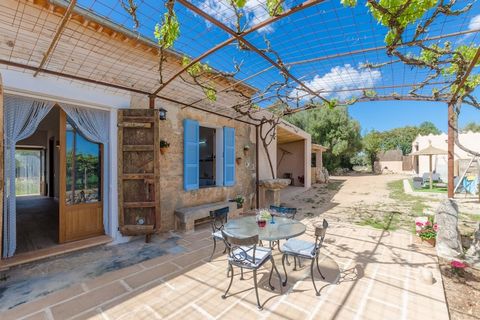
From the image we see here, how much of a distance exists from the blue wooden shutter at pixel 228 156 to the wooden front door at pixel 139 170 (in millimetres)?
2371

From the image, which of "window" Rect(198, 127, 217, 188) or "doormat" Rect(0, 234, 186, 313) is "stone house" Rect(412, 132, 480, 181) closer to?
"window" Rect(198, 127, 217, 188)

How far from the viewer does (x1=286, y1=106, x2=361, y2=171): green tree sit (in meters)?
20.2

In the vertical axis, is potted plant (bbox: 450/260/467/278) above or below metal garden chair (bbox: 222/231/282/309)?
below

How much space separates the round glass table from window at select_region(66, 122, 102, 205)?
2.88 m

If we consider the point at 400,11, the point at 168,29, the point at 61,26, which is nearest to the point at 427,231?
the point at 400,11

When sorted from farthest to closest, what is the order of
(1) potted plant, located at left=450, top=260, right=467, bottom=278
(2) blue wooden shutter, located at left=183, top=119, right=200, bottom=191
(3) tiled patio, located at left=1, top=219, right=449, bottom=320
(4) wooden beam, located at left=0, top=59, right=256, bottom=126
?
1. (2) blue wooden shutter, located at left=183, top=119, right=200, bottom=191
2. (1) potted plant, located at left=450, top=260, right=467, bottom=278
3. (4) wooden beam, located at left=0, top=59, right=256, bottom=126
4. (3) tiled patio, located at left=1, top=219, right=449, bottom=320

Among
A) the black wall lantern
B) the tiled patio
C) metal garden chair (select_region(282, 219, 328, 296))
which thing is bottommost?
the tiled patio

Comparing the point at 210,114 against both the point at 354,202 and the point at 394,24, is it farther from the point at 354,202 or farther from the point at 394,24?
the point at 354,202

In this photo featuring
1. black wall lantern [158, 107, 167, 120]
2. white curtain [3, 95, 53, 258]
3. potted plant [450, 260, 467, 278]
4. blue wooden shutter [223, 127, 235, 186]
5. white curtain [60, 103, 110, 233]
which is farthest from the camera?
blue wooden shutter [223, 127, 235, 186]

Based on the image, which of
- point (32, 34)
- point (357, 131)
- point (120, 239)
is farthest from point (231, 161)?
point (357, 131)

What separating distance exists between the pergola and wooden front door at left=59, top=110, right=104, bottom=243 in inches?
43.6

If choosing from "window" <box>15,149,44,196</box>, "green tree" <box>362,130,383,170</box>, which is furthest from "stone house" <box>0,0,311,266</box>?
"green tree" <box>362,130,383,170</box>

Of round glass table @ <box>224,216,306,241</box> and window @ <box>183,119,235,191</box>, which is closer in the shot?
round glass table @ <box>224,216,306,241</box>

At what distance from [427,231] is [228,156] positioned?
465 centimetres
